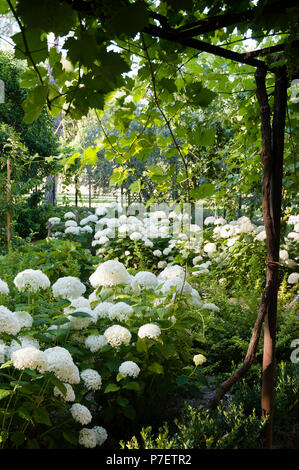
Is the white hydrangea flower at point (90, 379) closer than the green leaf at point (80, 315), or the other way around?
the white hydrangea flower at point (90, 379)

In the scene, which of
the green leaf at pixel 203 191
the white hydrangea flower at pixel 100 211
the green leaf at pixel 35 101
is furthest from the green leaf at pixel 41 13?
the white hydrangea flower at pixel 100 211

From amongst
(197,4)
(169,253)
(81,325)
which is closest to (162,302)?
(81,325)

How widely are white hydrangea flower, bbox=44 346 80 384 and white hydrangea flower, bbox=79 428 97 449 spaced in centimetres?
27

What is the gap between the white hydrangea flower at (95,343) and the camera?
1.63 metres

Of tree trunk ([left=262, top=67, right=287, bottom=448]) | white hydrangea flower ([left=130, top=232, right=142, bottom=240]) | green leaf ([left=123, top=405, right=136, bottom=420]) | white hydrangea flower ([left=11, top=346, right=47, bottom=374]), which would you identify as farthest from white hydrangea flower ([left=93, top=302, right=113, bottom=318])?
white hydrangea flower ([left=130, top=232, right=142, bottom=240])

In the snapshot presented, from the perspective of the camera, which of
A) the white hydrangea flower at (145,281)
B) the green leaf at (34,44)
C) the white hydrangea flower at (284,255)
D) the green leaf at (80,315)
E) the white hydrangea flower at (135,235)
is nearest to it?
the green leaf at (34,44)

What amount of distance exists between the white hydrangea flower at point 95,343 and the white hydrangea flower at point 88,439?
32 centimetres

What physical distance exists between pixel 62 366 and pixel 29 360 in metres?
0.13

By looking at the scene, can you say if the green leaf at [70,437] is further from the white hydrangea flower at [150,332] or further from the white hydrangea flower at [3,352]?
the white hydrangea flower at [150,332]

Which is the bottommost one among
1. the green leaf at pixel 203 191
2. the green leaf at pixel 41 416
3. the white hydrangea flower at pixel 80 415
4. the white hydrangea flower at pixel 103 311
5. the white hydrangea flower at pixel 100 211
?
the white hydrangea flower at pixel 80 415

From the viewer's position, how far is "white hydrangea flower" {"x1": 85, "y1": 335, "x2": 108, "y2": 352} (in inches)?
64.2

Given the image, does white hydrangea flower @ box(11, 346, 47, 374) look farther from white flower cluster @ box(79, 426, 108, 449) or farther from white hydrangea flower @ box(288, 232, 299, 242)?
white hydrangea flower @ box(288, 232, 299, 242)

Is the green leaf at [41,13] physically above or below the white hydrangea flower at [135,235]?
above

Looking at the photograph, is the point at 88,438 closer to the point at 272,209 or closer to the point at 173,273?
the point at 173,273
